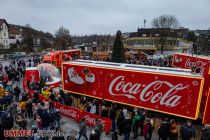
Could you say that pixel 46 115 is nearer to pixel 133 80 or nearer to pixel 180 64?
pixel 133 80

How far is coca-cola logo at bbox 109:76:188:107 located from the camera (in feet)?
37.1

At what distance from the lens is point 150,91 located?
476 inches

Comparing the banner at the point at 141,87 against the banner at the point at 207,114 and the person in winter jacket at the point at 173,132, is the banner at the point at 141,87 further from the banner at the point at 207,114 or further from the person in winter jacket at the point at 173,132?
the person in winter jacket at the point at 173,132

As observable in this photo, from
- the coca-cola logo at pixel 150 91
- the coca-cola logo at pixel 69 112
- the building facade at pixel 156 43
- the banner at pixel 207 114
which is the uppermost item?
the building facade at pixel 156 43

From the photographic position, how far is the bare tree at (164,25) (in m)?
56.8

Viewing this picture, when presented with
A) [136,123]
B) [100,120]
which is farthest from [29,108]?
[136,123]

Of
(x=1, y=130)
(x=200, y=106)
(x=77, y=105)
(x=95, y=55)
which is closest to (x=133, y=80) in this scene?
(x=200, y=106)

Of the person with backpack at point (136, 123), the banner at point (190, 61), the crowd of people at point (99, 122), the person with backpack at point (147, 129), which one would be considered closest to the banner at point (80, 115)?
the crowd of people at point (99, 122)

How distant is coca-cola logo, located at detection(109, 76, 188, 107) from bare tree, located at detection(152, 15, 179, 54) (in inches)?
1811

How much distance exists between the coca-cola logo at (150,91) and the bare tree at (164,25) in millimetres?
46006

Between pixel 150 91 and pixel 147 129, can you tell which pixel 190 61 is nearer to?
pixel 150 91

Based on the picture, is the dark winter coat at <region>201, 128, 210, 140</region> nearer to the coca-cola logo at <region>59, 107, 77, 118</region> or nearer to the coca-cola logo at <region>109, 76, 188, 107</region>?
the coca-cola logo at <region>109, 76, 188, 107</region>

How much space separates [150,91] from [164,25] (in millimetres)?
→ 50124

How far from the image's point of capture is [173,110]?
37.5 ft
